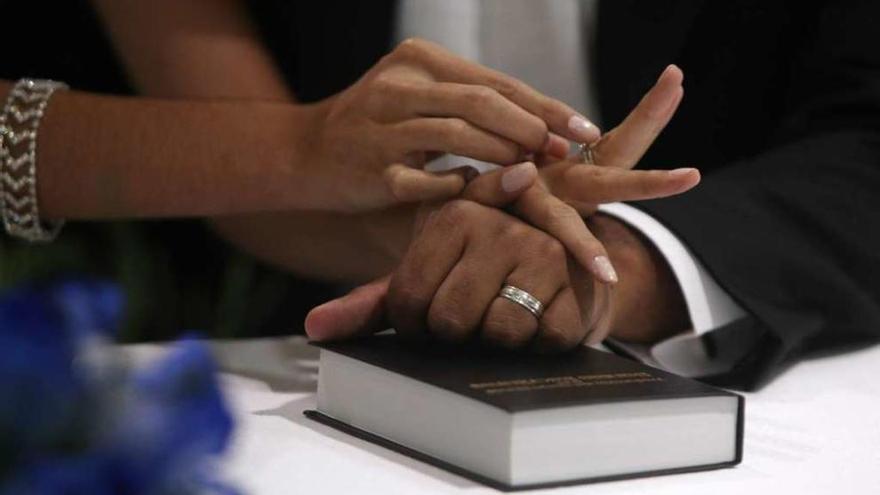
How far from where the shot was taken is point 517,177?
0.77 m

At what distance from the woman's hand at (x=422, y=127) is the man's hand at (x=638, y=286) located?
0.23 feet

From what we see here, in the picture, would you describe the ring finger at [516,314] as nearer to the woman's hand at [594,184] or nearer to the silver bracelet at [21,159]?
the woman's hand at [594,184]

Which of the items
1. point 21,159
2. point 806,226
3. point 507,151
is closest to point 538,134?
point 507,151

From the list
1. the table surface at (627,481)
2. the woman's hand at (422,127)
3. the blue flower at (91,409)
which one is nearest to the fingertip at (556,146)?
the woman's hand at (422,127)

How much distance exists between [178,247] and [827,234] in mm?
632

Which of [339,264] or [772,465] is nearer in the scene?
[772,465]

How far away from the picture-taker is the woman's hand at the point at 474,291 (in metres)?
0.71

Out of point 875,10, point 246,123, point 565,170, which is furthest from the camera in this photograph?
point 875,10

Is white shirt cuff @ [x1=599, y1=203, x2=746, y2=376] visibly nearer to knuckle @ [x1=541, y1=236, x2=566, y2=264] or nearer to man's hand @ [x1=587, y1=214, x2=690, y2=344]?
man's hand @ [x1=587, y1=214, x2=690, y2=344]

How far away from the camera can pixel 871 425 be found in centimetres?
74

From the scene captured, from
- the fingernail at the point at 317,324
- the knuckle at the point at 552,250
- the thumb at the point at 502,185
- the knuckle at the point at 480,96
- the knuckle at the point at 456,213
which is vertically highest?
the knuckle at the point at 480,96

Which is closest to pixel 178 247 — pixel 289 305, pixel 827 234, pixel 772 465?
pixel 289 305

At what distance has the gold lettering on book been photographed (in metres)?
0.58

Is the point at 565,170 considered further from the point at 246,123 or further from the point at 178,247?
the point at 178,247
